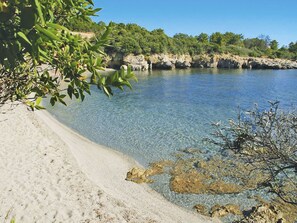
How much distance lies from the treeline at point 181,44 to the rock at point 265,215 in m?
62.2

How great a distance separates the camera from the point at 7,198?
1036 centimetres

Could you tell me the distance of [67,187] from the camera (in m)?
11.8

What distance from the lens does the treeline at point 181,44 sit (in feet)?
291

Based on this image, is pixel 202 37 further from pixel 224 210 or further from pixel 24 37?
pixel 24 37

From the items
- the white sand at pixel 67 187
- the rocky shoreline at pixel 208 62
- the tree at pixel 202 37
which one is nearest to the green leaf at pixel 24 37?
the white sand at pixel 67 187

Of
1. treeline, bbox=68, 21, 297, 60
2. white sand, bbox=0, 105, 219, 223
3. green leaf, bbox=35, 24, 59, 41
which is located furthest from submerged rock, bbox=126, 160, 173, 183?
treeline, bbox=68, 21, 297, 60

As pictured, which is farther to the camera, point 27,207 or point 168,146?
point 168,146

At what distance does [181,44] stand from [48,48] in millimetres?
103250

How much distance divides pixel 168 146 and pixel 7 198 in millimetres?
11279

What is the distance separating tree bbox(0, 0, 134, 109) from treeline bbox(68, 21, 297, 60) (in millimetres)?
68321

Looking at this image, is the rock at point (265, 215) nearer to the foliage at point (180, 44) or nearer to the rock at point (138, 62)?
the foliage at point (180, 44)

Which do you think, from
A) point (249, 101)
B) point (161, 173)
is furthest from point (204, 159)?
point (249, 101)

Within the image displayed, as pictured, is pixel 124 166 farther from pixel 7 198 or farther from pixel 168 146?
pixel 7 198

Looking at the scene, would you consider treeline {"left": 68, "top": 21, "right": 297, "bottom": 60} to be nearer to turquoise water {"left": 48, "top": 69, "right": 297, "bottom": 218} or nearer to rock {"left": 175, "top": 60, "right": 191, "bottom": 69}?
rock {"left": 175, "top": 60, "right": 191, "bottom": 69}
